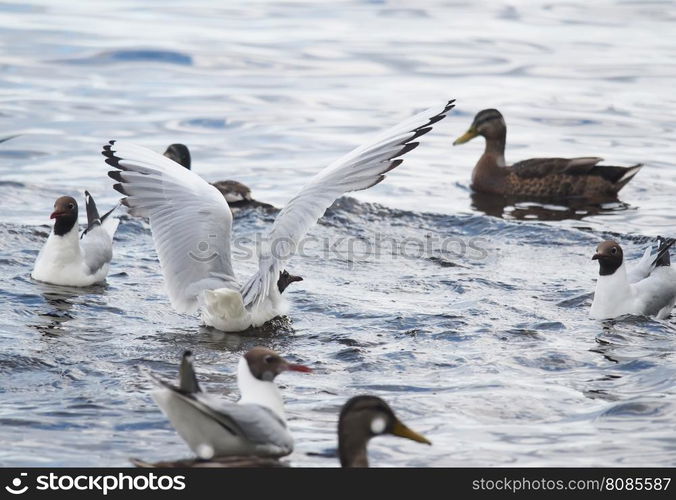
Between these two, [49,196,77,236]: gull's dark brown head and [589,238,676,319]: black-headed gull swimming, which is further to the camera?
[49,196,77,236]: gull's dark brown head

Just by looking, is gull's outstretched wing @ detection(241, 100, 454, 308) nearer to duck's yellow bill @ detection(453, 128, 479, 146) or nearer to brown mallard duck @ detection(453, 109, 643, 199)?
brown mallard duck @ detection(453, 109, 643, 199)

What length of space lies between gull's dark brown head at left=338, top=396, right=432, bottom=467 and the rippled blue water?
1.54 ft

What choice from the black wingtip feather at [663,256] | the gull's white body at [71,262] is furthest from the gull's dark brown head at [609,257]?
the gull's white body at [71,262]

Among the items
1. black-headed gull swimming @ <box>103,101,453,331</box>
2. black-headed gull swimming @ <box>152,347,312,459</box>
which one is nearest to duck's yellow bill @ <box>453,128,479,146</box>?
black-headed gull swimming @ <box>103,101,453,331</box>

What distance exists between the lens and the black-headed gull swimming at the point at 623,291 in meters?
10.2

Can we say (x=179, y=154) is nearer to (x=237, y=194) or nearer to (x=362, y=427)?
(x=237, y=194)

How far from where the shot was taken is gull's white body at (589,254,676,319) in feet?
33.3

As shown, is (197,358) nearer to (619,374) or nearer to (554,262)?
(619,374)

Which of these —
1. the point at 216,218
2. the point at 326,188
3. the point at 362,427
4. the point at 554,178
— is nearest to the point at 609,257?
the point at 326,188

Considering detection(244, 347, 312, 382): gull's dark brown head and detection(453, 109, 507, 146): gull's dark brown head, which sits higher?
detection(453, 109, 507, 146): gull's dark brown head

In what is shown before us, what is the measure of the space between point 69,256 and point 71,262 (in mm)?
58

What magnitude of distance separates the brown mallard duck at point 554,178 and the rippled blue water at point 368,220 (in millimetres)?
315

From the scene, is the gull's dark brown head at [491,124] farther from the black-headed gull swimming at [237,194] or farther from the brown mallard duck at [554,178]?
the black-headed gull swimming at [237,194]

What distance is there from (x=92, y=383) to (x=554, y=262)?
5.35 meters
